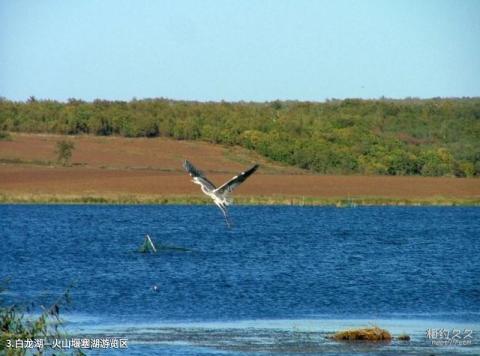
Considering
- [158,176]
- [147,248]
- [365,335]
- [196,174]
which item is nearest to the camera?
[365,335]

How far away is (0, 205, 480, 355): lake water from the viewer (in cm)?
2186

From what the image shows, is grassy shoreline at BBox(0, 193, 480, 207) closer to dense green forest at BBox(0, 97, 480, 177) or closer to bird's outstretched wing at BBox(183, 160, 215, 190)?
dense green forest at BBox(0, 97, 480, 177)

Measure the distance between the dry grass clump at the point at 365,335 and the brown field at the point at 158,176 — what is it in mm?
49624

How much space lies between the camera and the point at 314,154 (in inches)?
3612

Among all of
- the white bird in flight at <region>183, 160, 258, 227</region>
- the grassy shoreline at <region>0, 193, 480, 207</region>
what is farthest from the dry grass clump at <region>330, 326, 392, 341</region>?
the grassy shoreline at <region>0, 193, 480, 207</region>

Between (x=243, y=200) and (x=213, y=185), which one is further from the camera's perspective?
(x=243, y=200)

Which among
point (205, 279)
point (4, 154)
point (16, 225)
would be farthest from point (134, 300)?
point (4, 154)

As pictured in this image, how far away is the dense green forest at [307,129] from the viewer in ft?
301

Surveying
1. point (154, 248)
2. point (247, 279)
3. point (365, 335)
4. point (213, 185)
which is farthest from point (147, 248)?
point (365, 335)

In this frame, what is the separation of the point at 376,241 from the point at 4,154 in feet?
125

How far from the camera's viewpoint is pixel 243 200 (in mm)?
73438

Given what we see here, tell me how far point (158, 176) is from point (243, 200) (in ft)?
18.8

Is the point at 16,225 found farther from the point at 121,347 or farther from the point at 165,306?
the point at 121,347

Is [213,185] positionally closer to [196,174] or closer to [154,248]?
[196,174]
